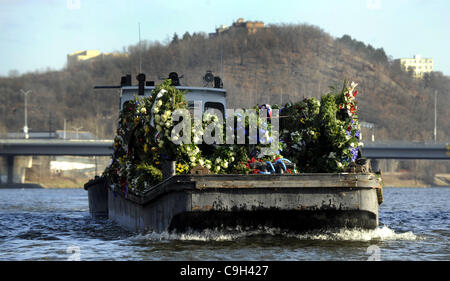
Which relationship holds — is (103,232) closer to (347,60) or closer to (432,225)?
(432,225)

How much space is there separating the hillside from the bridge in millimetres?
57529

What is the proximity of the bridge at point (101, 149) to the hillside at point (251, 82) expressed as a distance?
5753 centimetres

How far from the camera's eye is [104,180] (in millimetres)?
23625

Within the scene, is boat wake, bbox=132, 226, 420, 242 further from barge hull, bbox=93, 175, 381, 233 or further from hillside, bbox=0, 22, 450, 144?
hillside, bbox=0, 22, 450, 144

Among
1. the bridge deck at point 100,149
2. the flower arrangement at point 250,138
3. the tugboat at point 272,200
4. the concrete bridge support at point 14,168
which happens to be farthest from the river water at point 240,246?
the concrete bridge support at point 14,168

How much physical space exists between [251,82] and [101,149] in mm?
102746

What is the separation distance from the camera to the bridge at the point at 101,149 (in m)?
76.9

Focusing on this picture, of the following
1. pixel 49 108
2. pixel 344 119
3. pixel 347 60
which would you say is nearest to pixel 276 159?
pixel 344 119

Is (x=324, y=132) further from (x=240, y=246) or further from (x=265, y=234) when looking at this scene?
(x=240, y=246)

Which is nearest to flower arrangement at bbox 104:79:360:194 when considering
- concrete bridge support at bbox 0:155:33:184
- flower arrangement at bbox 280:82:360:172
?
flower arrangement at bbox 280:82:360:172

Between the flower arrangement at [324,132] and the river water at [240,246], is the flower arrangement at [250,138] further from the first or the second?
the river water at [240,246]

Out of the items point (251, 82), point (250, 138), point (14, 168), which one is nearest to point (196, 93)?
point (250, 138)

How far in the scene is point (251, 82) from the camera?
178 meters
